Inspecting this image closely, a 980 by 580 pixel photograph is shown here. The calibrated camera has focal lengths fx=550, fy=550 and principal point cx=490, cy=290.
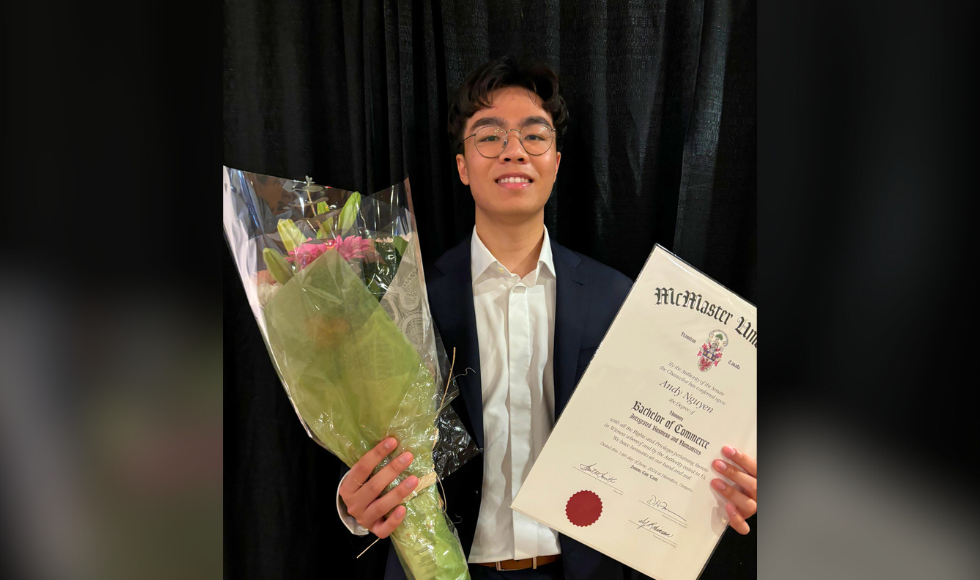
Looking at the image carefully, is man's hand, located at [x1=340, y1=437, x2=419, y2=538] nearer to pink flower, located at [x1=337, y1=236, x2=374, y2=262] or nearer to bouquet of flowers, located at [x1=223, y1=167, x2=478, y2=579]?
bouquet of flowers, located at [x1=223, y1=167, x2=478, y2=579]

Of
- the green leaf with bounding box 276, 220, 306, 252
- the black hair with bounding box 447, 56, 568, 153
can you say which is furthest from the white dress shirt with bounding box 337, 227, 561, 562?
the green leaf with bounding box 276, 220, 306, 252

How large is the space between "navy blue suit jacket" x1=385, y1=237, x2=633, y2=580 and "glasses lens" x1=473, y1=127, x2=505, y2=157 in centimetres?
21

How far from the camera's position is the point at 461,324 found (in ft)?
3.97

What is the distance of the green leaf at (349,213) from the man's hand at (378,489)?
39cm

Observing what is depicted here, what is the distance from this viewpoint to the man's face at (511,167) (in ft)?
3.90

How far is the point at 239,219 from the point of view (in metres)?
0.97

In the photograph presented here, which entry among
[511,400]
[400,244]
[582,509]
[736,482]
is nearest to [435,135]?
[400,244]

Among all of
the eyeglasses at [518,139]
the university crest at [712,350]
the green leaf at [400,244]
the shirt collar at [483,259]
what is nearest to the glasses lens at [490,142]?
the eyeglasses at [518,139]

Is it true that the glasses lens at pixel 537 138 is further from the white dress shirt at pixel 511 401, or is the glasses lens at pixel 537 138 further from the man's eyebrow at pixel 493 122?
the white dress shirt at pixel 511 401
